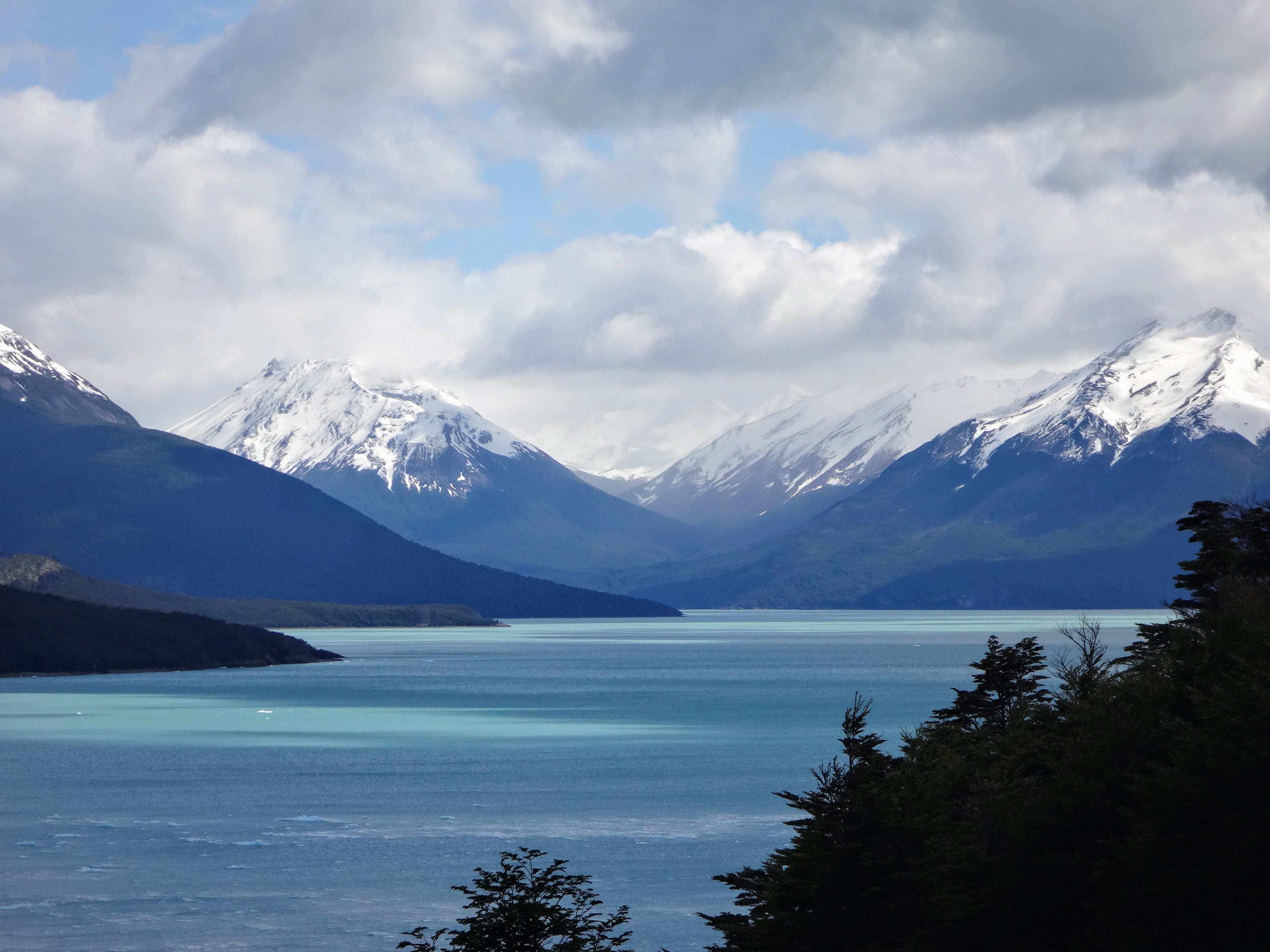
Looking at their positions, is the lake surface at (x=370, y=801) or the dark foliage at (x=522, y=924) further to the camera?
the lake surface at (x=370, y=801)

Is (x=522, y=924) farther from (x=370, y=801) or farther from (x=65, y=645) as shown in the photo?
(x=65, y=645)

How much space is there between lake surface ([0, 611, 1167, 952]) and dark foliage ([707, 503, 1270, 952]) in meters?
11.7

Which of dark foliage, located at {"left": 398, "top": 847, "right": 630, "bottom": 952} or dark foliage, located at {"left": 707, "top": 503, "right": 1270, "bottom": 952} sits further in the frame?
dark foliage, located at {"left": 707, "top": 503, "right": 1270, "bottom": 952}

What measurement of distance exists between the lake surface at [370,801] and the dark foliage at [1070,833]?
11.7m

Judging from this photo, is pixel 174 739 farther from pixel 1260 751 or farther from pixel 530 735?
pixel 1260 751

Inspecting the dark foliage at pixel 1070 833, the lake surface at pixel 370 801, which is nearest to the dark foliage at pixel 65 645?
the lake surface at pixel 370 801

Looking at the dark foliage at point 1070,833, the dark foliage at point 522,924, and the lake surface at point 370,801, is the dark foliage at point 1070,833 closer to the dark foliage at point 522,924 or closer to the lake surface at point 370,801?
the dark foliage at point 522,924

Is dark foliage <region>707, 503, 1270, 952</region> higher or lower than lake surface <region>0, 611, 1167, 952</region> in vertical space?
higher

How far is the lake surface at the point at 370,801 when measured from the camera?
1833 inches

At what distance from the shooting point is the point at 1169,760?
31.0 m

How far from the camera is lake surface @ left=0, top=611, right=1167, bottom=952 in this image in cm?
4656

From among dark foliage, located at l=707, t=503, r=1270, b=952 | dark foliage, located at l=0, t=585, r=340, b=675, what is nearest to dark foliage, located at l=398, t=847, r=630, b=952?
dark foliage, located at l=707, t=503, r=1270, b=952

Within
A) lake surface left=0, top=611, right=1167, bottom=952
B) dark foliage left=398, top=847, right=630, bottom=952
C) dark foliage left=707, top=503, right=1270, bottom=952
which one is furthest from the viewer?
lake surface left=0, top=611, right=1167, bottom=952

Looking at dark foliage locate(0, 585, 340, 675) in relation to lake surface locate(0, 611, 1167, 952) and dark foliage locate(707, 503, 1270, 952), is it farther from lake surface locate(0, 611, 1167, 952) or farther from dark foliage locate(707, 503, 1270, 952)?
dark foliage locate(707, 503, 1270, 952)
